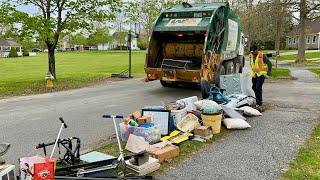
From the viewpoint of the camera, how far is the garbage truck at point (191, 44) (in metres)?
11.6

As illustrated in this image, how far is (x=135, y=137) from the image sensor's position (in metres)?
6.03

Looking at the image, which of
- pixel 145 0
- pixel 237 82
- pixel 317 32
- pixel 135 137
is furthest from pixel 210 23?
pixel 317 32

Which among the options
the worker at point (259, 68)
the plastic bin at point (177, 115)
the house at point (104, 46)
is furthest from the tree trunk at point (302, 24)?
the house at point (104, 46)

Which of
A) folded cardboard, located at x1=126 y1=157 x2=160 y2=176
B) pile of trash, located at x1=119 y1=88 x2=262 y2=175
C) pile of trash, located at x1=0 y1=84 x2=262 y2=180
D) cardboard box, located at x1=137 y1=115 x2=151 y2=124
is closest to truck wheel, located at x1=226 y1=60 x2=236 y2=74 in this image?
pile of trash, located at x1=0 y1=84 x2=262 y2=180

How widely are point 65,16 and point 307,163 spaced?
13.0 m

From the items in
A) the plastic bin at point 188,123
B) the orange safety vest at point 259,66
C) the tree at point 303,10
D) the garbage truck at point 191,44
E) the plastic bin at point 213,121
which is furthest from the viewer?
the tree at point 303,10

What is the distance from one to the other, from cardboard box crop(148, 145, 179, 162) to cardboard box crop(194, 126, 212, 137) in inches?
38.8

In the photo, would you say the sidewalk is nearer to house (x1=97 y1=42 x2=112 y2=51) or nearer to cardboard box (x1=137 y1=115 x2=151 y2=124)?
cardboard box (x1=137 y1=115 x2=151 y2=124)

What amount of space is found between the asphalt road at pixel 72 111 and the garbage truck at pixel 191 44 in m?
0.84

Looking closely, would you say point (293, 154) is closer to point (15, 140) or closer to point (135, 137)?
point (135, 137)

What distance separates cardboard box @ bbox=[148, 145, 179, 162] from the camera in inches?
213

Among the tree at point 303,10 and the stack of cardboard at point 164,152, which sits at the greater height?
the tree at point 303,10

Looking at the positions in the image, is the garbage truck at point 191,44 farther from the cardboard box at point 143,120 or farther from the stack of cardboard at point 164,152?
the stack of cardboard at point 164,152

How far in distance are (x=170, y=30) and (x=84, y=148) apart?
664 centimetres
